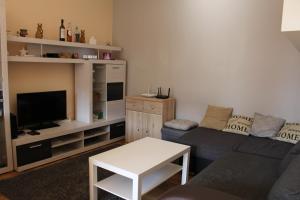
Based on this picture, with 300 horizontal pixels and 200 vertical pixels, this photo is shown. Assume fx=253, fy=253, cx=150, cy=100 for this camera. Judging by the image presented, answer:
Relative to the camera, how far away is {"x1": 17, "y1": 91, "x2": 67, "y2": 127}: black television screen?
11.2 feet

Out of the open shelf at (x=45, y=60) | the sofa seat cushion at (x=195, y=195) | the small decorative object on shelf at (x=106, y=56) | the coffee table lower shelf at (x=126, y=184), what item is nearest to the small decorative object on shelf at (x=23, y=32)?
the open shelf at (x=45, y=60)

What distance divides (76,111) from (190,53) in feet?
6.92

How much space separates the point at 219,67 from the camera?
379 cm

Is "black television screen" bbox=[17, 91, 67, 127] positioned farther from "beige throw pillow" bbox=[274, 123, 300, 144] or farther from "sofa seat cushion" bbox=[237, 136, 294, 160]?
"beige throw pillow" bbox=[274, 123, 300, 144]

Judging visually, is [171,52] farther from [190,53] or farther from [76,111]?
[76,111]

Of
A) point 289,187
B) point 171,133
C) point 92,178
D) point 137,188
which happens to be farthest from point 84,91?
point 289,187

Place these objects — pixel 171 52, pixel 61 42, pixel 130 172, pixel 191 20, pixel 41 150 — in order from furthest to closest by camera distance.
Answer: pixel 171 52 → pixel 191 20 → pixel 61 42 → pixel 41 150 → pixel 130 172

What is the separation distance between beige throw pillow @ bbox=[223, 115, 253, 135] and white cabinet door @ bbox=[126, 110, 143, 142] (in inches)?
54.5

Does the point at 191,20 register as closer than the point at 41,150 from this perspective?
No

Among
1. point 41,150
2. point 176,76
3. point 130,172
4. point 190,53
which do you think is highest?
point 190,53

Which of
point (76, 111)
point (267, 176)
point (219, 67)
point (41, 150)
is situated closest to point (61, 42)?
point (76, 111)

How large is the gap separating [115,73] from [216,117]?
73.2 inches

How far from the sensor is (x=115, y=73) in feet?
14.4

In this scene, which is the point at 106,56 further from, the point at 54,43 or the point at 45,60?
the point at 45,60
